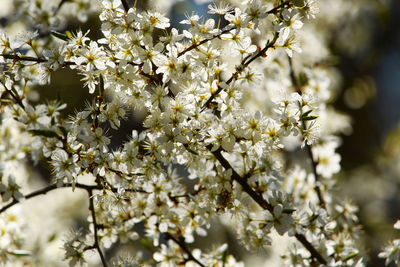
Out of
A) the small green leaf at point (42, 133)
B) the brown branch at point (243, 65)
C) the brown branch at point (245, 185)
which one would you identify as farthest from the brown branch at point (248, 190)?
the small green leaf at point (42, 133)

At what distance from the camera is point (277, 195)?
1738 millimetres

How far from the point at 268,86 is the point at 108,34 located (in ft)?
5.98

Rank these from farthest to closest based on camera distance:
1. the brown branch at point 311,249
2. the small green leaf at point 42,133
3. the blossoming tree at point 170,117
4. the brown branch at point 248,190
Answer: the brown branch at point 311,249, the brown branch at point 248,190, the blossoming tree at point 170,117, the small green leaf at point 42,133

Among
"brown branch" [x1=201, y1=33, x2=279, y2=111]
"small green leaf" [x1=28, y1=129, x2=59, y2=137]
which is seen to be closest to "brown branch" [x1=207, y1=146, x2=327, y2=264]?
"brown branch" [x1=201, y1=33, x2=279, y2=111]

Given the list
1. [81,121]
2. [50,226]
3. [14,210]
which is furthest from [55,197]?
[81,121]

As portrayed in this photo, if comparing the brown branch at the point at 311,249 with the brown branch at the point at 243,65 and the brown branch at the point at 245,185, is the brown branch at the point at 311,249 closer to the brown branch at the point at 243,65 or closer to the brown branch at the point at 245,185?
the brown branch at the point at 245,185

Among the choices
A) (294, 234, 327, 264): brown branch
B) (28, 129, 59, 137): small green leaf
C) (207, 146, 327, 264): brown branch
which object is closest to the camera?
(28, 129, 59, 137): small green leaf

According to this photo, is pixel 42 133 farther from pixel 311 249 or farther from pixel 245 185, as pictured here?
pixel 311 249

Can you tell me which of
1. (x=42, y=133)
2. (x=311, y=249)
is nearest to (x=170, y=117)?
(x=42, y=133)

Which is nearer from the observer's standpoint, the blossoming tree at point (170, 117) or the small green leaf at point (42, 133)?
Result: the small green leaf at point (42, 133)

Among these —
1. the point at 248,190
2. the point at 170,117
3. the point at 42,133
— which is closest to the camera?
the point at 42,133

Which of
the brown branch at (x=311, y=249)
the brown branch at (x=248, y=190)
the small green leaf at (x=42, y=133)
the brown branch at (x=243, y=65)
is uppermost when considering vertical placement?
the brown branch at (x=243, y=65)

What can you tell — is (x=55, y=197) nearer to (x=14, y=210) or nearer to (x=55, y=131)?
(x=14, y=210)

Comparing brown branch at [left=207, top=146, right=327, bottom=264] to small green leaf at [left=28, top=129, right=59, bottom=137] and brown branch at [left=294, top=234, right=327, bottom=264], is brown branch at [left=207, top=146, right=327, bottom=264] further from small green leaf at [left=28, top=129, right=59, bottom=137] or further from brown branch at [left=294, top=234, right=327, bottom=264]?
small green leaf at [left=28, top=129, right=59, bottom=137]
